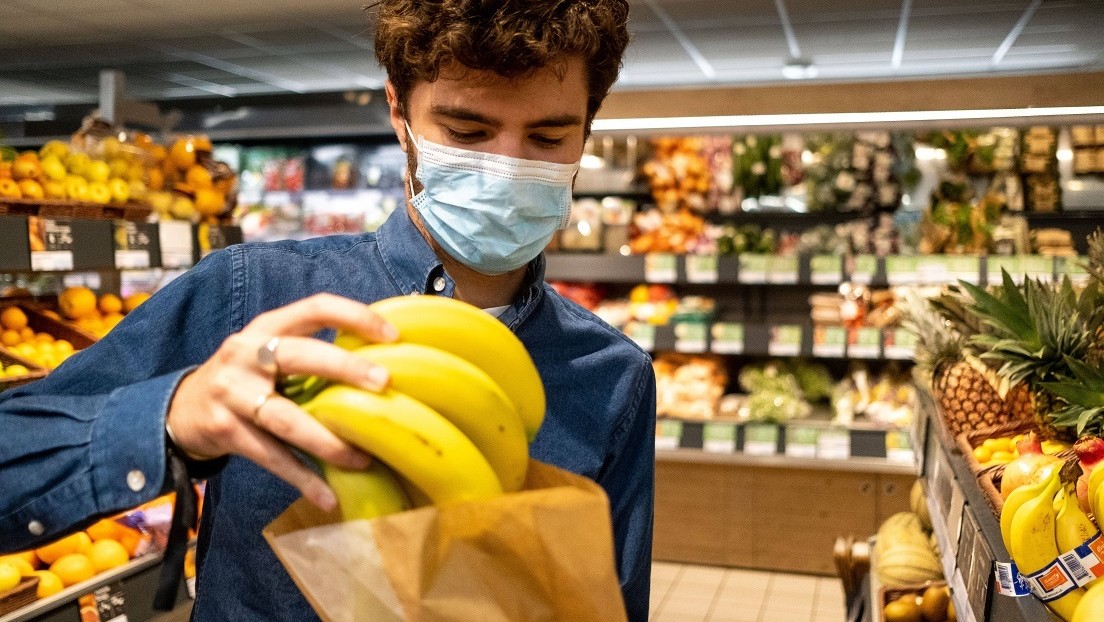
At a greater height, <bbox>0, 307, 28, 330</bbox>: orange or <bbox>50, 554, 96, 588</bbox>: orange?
<bbox>0, 307, 28, 330</bbox>: orange

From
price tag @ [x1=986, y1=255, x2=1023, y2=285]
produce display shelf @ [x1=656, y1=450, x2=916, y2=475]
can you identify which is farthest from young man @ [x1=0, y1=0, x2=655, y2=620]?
price tag @ [x1=986, y1=255, x2=1023, y2=285]

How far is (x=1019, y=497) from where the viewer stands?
1.48 meters

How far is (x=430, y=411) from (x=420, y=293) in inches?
22.3

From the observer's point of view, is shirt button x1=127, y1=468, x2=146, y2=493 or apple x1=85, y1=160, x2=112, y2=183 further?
apple x1=85, y1=160, x2=112, y2=183

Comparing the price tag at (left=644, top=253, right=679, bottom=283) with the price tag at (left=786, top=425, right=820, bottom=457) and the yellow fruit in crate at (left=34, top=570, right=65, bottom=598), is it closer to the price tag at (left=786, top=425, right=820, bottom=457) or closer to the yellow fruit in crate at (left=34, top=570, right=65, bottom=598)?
the price tag at (left=786, top=425, right=820, bottom=457)

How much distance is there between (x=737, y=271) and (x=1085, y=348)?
11.1 ft

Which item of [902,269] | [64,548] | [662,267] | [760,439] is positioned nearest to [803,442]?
[760,439]

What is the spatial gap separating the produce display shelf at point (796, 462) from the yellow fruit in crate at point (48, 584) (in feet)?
11.0

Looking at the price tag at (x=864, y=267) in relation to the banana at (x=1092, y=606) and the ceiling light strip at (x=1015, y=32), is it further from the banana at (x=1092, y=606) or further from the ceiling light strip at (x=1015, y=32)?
the banana at (x=1092, y=606)

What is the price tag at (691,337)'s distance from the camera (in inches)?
214

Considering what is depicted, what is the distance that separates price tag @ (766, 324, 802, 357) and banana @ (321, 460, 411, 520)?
4828mm

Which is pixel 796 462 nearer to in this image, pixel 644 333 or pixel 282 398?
pixel 644 333

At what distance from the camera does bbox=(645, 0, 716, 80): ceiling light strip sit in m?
6.82

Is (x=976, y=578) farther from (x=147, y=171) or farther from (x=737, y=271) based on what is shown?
Result: (x=737, y=271)
